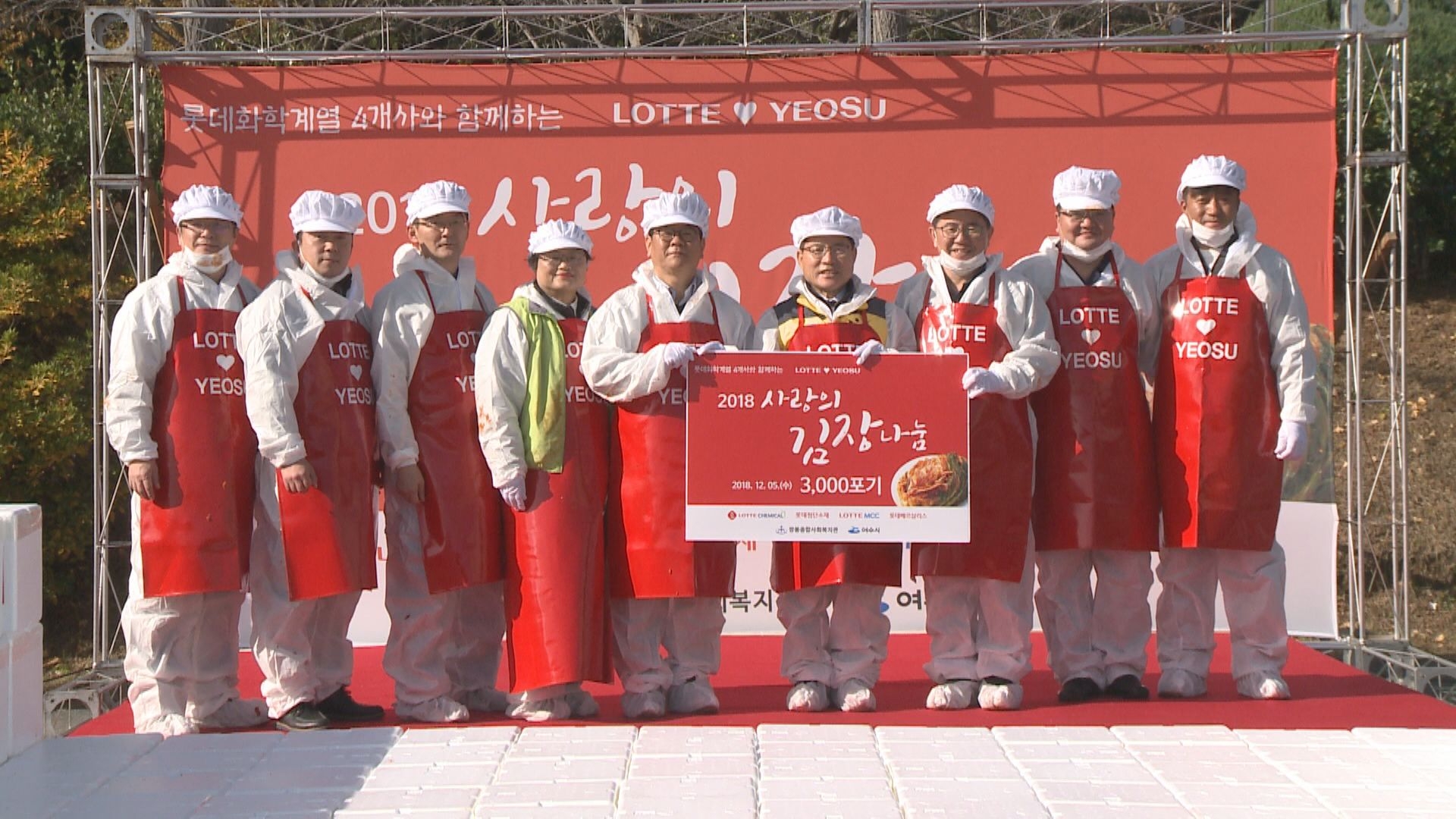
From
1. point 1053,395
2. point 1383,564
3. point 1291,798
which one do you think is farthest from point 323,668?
point 1383,564

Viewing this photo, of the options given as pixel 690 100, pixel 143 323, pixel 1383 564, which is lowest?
pixel 1383 564

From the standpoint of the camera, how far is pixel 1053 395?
472cm

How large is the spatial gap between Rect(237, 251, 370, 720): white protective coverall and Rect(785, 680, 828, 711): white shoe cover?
53.4 inches

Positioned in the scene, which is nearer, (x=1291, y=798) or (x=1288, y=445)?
(x=1291, y=798)

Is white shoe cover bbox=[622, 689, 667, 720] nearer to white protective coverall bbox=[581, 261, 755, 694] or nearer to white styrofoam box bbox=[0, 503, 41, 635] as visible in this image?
white protective coverall bbox=[581, 261, 755, 694]

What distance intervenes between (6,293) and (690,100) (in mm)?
4006

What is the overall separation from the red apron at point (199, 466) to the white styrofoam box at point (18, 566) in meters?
0.82

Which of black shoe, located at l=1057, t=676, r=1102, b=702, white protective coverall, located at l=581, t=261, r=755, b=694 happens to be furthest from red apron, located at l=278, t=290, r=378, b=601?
black shoe, located at l=1057, t=676, r=1102, b=702

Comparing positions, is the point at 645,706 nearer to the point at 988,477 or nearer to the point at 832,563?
the point at 832,563

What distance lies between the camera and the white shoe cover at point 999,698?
452 cm

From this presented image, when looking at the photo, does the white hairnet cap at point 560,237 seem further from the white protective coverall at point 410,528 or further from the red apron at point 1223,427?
the red apron at point 1223,427

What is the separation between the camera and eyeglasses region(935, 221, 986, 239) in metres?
4.61

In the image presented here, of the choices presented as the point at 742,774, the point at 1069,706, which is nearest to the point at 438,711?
the point at 742,774

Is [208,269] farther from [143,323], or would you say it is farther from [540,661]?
[540,661]
